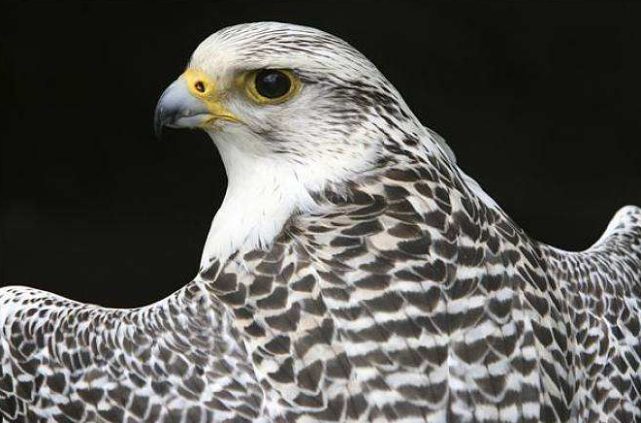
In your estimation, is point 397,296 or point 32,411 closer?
point 397,296

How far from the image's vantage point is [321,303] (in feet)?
8.63

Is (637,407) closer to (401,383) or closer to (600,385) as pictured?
(600,385)

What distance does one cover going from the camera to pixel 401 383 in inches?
102

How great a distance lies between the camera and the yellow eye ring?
Result: 275 centimetres

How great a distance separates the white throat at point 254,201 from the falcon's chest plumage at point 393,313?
36 mm

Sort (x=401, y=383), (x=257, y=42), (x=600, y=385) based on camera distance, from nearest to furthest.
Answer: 1. (x=401, y=383)
2. (x=257, y=42)
3. (x=600, y=385)

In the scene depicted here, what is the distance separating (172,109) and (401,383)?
0.92 metres

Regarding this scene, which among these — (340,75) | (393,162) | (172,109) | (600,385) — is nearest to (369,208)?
(393,162)

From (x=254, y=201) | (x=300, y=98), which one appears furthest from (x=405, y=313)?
(x=300, y=98)

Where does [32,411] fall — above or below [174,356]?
below

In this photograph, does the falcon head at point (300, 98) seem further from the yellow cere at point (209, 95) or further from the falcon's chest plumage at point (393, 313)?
the falcon's chest plumage at point (393, 313)

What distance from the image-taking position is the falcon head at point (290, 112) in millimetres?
2744

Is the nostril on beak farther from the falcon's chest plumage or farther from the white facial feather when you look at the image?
the falcon's chest plumage

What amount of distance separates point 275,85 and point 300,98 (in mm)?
71
